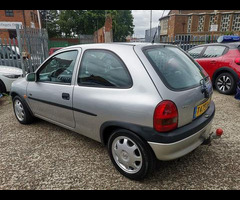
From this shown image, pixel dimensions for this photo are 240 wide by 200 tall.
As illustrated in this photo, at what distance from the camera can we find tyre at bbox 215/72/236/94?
5.52 m

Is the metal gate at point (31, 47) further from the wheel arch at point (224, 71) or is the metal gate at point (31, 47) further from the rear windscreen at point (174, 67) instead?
the wheel arch at point (224, 71)

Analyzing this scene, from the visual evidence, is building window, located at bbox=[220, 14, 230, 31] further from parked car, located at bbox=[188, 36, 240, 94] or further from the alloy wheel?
the alloy wheel

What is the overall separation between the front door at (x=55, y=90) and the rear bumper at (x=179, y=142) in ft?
4.54

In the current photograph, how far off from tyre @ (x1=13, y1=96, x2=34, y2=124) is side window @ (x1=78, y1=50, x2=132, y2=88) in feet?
5.84

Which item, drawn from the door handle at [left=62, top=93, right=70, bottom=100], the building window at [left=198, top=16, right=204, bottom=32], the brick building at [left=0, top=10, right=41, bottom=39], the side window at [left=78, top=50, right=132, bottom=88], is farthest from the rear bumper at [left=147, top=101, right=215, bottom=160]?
the building window at [left=198, top=16, right=204, bottom=32]

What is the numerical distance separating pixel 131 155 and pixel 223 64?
4.88 meters

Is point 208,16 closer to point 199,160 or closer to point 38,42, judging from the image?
point 38,42

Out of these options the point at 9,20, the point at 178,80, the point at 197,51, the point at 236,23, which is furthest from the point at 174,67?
the point at 236,23

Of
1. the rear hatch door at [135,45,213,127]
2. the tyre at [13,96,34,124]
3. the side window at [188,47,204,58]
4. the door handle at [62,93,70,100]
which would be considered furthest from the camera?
the side window at [188,47,204,58]

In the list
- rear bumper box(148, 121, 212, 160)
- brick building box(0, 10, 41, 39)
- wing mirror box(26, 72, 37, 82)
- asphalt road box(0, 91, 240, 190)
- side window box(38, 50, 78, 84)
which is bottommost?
asphalt road box(0, 91, 240, 190)

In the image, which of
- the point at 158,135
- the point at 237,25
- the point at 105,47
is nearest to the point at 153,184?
the point at 158,135

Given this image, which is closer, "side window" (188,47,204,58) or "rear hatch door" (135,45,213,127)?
"rear hatch door" (135,45,213,127)

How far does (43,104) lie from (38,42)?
532cm

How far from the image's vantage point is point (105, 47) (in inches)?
97.0
